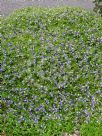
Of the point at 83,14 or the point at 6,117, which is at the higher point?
the point at 83,14

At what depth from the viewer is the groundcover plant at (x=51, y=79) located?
5934 millimetres

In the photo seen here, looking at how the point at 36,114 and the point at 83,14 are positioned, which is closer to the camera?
the point at 36,114

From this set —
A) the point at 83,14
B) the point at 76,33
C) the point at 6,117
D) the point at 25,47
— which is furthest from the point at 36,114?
the point at 83,14

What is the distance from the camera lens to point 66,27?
288 inches

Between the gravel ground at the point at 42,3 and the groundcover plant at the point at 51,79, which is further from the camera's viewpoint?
the gravel ground at the point at 42,3

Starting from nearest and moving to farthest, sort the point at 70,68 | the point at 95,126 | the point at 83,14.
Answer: the point at 95,126
the point at 70,68
the point at 83,14

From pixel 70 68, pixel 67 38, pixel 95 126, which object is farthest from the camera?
pixel 67 38

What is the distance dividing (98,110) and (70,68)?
92cm

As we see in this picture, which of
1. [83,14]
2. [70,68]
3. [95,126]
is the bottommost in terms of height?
[95,126]

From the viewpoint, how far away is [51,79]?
20.6 ft

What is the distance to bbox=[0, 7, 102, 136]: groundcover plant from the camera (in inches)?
234

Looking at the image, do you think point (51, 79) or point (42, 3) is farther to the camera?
point (42, 3)

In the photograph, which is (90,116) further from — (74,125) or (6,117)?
(6,117)

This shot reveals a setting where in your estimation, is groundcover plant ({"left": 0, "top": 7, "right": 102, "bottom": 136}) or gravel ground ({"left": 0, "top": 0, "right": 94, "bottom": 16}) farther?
gravel ground ({"left": 0, "top": 0, "right": 94, "bottom": 16})
